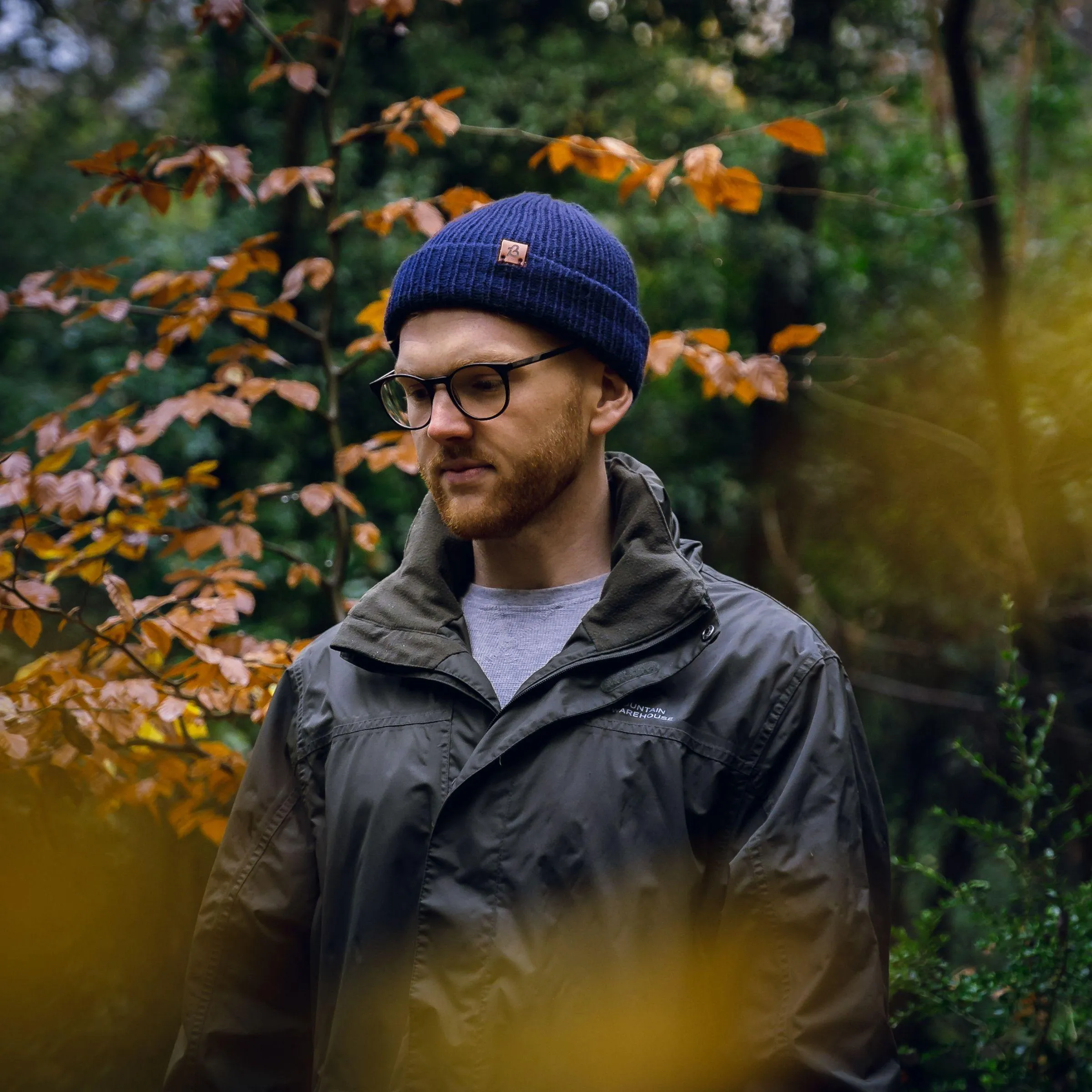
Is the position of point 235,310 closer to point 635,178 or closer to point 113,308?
point 113,308

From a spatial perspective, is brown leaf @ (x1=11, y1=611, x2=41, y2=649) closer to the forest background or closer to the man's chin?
the man's chin

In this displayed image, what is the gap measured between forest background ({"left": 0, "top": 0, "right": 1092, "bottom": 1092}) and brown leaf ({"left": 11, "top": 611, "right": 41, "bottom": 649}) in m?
1.22

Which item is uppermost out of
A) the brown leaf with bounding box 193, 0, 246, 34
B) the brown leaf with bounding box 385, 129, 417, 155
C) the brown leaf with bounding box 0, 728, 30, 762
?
the brown leaf with bounding box 193, 0, 246, 34

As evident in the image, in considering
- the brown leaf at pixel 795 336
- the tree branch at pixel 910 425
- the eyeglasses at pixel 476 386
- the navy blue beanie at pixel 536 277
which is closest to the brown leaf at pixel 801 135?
the brown leaf at pixel 795 336

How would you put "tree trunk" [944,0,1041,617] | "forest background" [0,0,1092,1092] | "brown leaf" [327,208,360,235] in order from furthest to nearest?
"forest background" [0,0,1092,1092]
"tree trunk" [944,0,1041,617]
"brown leaf" [327,208,360,235]

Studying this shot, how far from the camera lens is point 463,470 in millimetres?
1734

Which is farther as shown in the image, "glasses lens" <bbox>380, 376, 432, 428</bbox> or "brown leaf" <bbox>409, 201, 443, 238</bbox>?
"brown leaf" <bbox>409, 201, 443, 238</bbox>

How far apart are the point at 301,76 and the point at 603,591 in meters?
1.74

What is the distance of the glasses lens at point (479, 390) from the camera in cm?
Answer: 169

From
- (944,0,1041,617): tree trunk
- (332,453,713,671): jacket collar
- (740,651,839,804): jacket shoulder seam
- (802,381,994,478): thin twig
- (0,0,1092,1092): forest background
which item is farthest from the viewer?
(802,381,994,478): thin twig

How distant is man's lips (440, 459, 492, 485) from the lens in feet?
5.65

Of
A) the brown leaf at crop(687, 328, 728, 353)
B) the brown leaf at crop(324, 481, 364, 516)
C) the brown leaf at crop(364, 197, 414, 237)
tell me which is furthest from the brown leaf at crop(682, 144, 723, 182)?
the brown leaf at crop(324, 481, 364, 516)

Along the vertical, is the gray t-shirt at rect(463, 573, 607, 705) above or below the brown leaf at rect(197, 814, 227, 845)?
above

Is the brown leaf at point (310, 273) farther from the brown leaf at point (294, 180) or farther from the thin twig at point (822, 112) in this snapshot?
the thin twig at point (822, 112)
